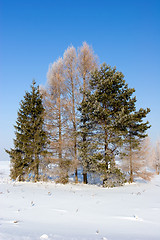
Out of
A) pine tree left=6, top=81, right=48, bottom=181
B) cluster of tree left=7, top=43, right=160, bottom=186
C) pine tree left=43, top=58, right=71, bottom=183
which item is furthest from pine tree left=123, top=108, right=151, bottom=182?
pine tree left=6, top=81, right=48, bottom=181

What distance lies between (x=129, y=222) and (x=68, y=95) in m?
12.6

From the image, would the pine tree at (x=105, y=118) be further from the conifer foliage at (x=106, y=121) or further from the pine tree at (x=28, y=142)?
the pine tree at (x=28, y=142)

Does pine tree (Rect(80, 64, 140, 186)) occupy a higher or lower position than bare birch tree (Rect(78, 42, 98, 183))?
lower

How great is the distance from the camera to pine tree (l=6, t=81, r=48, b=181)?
1299cm

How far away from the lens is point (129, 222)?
125 inches

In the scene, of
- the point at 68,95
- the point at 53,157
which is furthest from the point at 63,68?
the point at 53,157

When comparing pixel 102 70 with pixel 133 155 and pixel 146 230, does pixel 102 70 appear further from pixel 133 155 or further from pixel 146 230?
pixel 146 230

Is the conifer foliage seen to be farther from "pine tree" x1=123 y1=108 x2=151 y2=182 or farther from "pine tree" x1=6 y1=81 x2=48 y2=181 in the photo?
"pine tree" x1=6 y1=81 x2=48 y2=181

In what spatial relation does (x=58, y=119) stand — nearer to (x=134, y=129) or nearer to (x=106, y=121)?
(x=106, y=121)

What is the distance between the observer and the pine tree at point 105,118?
1089 centimetres

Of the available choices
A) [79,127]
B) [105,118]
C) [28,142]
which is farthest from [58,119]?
[105,118]

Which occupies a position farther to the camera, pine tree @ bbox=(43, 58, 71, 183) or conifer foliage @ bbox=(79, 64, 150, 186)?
pine tree @ bbox=(43, 58, 71, 183)

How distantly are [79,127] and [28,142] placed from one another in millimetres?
4824

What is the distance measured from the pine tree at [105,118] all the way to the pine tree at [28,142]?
4072 mm
